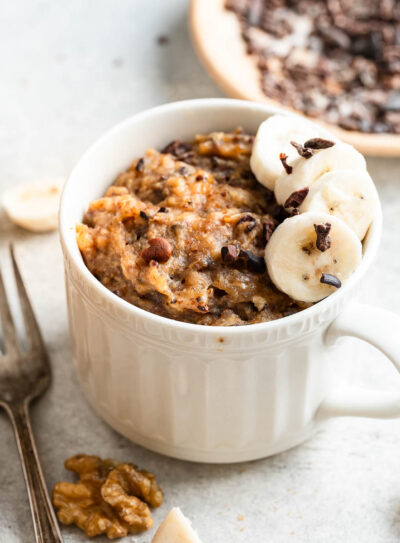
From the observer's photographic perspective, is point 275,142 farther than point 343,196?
Yes

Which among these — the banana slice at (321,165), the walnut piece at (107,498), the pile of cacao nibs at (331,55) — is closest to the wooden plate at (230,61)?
the pile of cacao nibs at (331,55)

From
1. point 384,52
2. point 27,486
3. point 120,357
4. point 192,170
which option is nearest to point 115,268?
point 120,357

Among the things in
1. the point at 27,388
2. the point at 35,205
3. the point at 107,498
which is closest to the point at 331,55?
the point at 35,205

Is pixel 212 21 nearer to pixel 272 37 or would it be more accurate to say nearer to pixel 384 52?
pixel 272 37

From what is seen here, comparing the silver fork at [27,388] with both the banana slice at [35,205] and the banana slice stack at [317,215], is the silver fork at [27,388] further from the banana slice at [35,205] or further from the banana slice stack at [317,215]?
the banana slice stack at [317,215]

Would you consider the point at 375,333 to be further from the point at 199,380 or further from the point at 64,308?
the point at 64,308

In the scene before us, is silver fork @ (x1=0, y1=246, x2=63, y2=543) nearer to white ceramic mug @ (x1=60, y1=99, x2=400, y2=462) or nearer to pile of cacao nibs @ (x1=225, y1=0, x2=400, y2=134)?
white ceramic mug @ (x1=60, y1=99, x2=400, y2=462)
